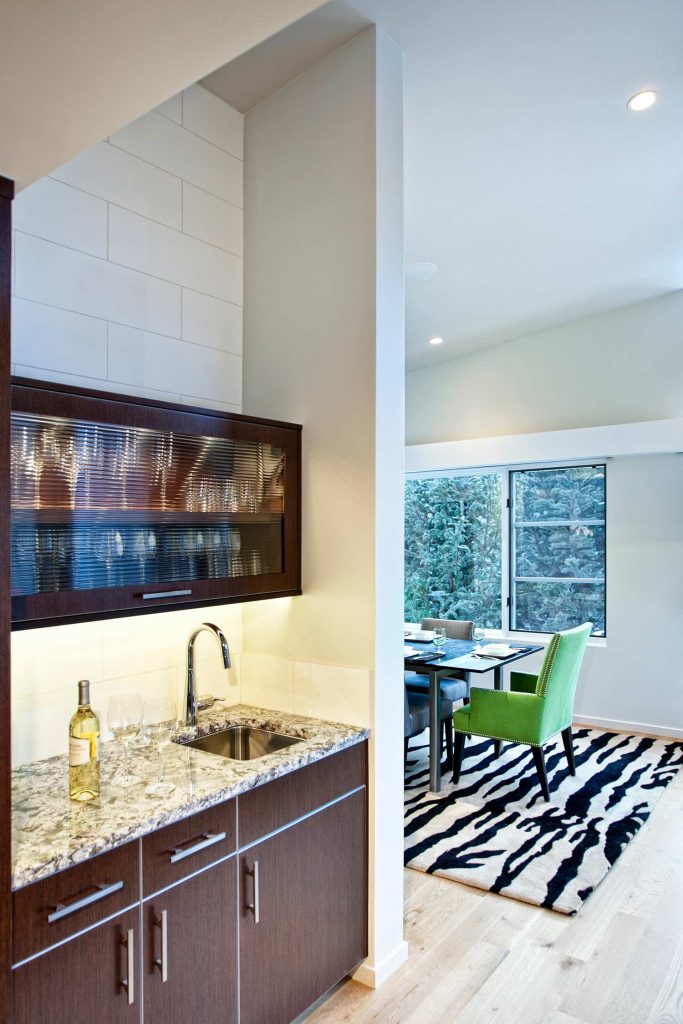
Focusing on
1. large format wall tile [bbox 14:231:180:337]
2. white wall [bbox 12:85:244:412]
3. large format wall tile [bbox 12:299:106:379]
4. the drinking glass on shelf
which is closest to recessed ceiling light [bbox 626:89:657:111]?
white wall [bbox 12:85:244:412]

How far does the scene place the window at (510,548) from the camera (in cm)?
563

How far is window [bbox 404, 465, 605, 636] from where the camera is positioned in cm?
563

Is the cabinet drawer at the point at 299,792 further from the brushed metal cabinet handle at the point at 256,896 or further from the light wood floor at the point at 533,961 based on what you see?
the light wood floor at the point at 533,961

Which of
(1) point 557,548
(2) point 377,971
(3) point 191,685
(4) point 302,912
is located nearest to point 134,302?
(3) point 191,685

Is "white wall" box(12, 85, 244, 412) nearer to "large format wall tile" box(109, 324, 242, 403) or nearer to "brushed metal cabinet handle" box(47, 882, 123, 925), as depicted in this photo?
"large format wall tile" box(109, 324, 242, 403)

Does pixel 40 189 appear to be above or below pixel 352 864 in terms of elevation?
above

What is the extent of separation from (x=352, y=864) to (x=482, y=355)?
14.9 ft

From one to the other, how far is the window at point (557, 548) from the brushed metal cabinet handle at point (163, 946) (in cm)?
465

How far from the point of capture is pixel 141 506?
76.0 inches

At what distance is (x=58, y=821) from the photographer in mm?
1541

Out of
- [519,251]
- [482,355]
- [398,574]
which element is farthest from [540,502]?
[398,574]

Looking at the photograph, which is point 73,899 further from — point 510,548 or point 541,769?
point 510,548

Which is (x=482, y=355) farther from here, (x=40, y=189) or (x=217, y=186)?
(x=40, y=189)

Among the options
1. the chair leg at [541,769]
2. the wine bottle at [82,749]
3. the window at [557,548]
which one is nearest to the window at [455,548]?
the window at [557,548]
